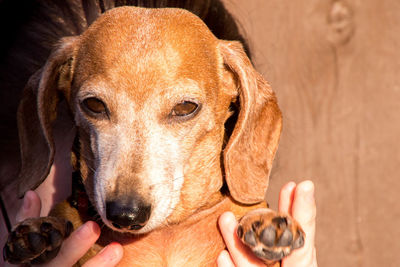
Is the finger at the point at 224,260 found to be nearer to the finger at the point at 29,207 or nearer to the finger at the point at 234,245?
the finger at the point at 234,245

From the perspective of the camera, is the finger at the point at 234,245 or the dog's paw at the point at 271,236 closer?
the dog's paw at the point at 271,236

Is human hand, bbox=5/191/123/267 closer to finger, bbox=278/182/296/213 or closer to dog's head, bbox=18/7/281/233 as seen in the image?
dog's head, bbox=18/7/281/233

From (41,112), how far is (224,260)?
788 millimetres

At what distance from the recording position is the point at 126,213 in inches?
51.8

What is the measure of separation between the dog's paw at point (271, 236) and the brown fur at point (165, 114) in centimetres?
18

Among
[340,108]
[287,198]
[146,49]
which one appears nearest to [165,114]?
[146,49]

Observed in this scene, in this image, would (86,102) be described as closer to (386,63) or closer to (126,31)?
(126,31)

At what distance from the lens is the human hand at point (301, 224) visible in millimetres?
1599

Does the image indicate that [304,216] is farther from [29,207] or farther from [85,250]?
[29,207]

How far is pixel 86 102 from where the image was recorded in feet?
5.06

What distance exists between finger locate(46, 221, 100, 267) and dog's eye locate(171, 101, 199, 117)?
45cm

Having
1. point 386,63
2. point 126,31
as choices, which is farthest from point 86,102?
point 386,63

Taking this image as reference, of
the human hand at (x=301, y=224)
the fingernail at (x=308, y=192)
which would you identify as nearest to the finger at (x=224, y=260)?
the human hand at (x=301, y=224)

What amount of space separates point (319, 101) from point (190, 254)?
1.34 meters
